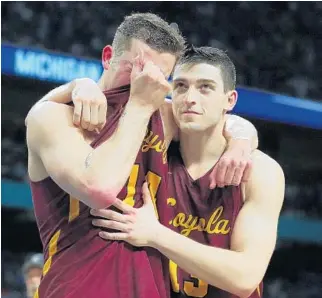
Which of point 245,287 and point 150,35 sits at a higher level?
point 150,35

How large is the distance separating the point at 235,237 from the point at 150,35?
2.32 ft

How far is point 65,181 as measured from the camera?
193cm

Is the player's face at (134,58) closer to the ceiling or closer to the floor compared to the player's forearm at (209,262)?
closer to the ceiling

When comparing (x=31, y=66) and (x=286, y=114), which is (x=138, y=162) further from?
(x=286, y=114)

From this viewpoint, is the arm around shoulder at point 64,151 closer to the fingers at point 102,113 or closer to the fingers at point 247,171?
the fingers at point 102,113

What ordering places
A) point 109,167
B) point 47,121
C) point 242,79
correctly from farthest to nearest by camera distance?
point 242,79, point 47,121, point 109,167

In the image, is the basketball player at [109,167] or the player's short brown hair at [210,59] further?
the player's short brown hair at [210,59]

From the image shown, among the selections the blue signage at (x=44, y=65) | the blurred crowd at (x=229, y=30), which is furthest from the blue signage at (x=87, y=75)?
the blurred crowd at (x=229, y=30)

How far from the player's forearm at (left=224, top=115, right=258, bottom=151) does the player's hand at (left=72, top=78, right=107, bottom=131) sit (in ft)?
1.97

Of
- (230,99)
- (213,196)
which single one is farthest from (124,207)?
(230,99)

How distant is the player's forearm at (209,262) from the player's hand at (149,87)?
1.27 feet

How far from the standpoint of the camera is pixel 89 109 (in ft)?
6.44

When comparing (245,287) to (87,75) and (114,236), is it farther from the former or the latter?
(87,75)

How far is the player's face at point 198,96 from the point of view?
2.29 metres
